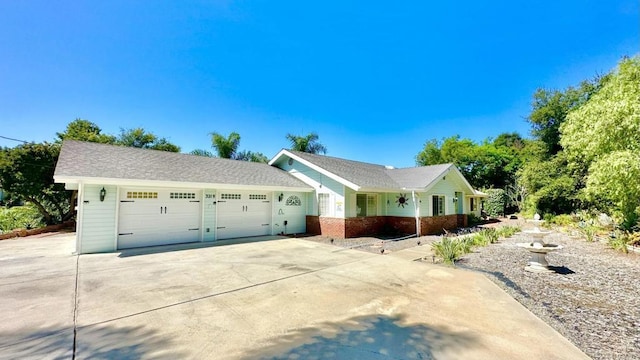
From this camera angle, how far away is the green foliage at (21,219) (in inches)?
654

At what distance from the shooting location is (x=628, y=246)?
10.2 meters

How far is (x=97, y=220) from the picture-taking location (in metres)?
8.93

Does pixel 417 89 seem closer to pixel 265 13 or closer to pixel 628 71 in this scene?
pixel 628 71

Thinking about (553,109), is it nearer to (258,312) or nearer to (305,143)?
(305,143)

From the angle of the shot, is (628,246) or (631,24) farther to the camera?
(631,24)

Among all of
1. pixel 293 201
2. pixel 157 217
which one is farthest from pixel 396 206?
pixel 157 217

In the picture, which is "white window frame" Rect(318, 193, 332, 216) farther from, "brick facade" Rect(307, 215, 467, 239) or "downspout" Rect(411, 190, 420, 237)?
"downspout" Rect(411, 190, 420, 237)

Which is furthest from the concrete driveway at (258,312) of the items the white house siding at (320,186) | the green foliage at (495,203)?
the green foliage at (495,203)

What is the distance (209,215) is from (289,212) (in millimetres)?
4258

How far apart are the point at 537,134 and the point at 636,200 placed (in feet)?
53.7

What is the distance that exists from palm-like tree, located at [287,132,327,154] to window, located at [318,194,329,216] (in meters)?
16.4

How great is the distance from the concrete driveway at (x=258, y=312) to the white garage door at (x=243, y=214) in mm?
4132

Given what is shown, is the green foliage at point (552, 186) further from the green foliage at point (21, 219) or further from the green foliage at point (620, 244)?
the green foliage at point (21, 219)

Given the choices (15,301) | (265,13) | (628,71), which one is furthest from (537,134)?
(15,301)
